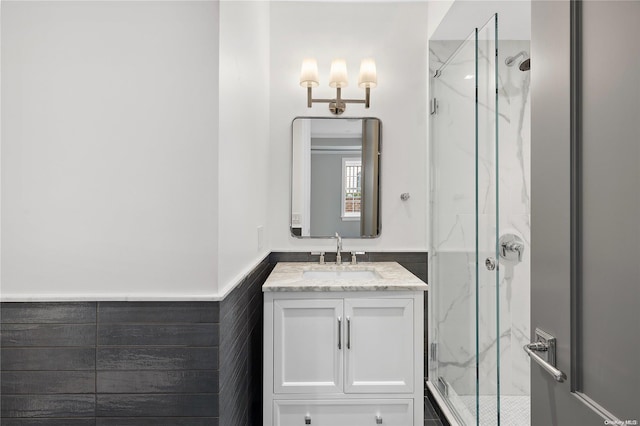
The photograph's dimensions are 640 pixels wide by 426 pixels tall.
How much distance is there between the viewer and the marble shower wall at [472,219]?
192 centimetres

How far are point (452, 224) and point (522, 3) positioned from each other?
1.18 metres

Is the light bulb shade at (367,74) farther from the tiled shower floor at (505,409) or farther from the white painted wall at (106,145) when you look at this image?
the tiled shower floor at (505,409)

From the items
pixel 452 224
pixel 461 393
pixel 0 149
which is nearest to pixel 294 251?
pixel 452 224

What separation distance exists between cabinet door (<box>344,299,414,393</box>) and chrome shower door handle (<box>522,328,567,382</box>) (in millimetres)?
942

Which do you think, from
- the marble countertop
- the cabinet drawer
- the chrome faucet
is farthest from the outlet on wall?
the cabinet drawer

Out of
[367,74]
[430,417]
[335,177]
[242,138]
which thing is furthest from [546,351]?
[367,74]

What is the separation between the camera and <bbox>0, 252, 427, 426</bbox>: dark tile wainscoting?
118cm

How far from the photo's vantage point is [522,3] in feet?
6.49

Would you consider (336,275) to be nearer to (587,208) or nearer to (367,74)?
(367,74)

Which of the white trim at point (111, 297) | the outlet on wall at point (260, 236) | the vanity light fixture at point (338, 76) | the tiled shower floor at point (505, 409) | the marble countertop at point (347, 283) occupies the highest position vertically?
the vanity light fixture at point (338, 76)

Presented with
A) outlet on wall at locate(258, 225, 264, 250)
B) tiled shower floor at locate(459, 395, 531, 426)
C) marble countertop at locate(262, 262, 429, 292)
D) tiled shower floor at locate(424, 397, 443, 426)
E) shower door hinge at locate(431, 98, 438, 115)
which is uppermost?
shower door hinge at locate(431, 98, 438, 115)

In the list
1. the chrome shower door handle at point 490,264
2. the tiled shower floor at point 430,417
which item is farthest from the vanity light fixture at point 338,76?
the tiled shower floor at point 430,417

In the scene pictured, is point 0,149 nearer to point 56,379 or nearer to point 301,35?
point 56,379

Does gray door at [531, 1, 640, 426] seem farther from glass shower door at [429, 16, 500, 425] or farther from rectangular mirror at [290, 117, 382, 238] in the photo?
rectangular mirror at [290, 117, 382, 238]
